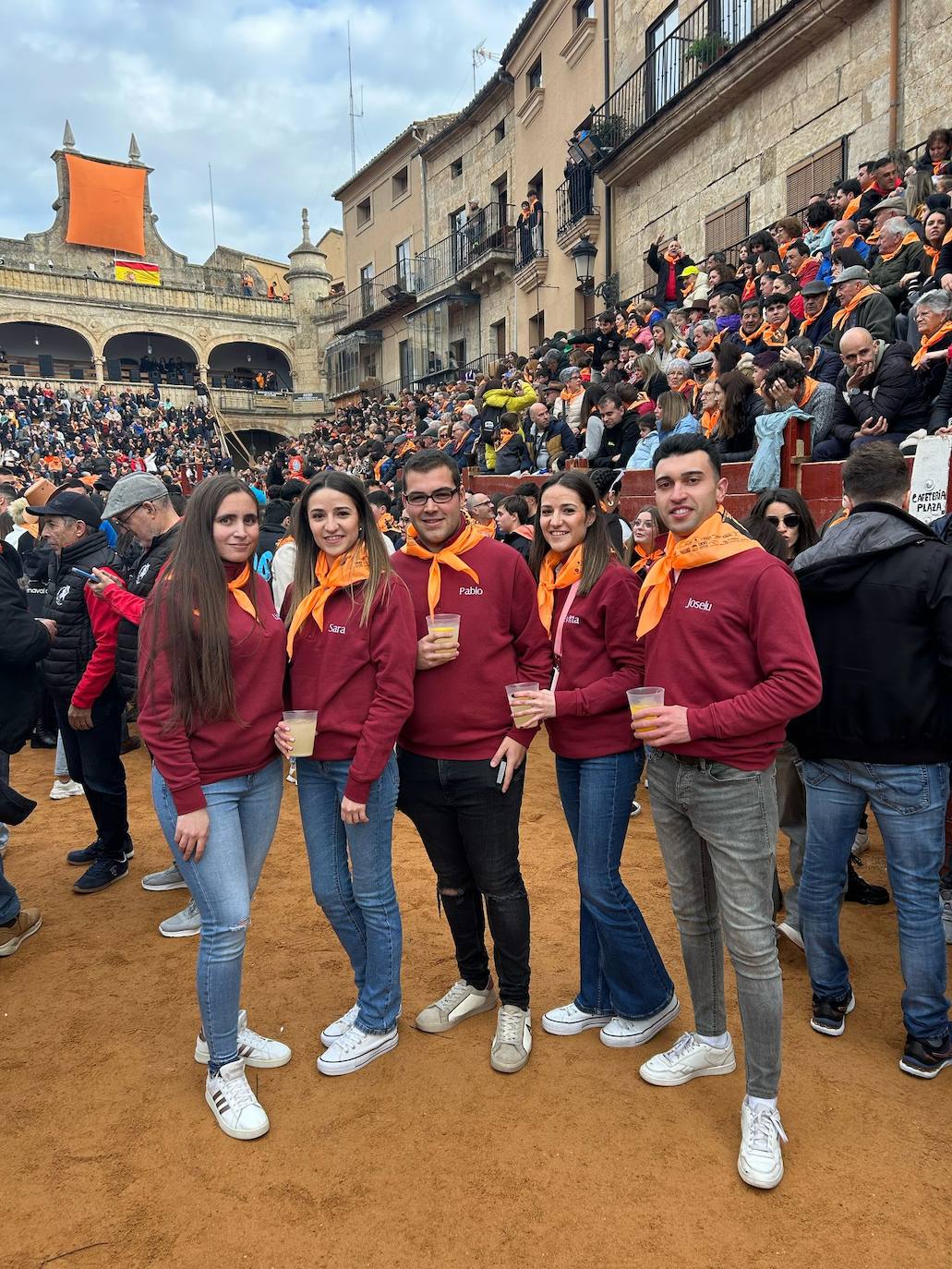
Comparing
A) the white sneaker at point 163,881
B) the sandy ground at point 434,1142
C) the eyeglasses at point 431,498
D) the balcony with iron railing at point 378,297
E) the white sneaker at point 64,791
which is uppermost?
the balcony with iron railing at point 378,297

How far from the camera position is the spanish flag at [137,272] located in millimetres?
39969

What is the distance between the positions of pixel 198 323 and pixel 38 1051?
42.9 meters

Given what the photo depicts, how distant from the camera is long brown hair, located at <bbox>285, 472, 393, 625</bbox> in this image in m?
2.71

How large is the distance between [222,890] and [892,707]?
2.32 m

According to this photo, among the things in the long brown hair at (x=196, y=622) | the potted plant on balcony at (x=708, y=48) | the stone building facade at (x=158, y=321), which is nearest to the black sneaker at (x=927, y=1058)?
the long brown hair at (x=196, y=622)

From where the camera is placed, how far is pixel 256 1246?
2.21m

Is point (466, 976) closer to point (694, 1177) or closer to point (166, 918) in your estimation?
point (694, 1177)

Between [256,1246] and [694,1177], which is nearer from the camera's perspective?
[256,1246]

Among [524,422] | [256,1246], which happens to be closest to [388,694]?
[256,1246]

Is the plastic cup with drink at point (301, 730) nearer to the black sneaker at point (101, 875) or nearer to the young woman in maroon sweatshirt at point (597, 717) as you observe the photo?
the young woman in maroon sweatshirt at point (597, 717)

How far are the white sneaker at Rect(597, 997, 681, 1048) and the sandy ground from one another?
4cm

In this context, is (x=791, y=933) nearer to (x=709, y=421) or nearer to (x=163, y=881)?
(x=163, y=881)

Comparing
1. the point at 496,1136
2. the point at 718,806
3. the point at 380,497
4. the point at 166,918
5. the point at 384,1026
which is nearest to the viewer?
the point at 718,806

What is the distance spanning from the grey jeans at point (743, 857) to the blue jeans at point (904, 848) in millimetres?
577
